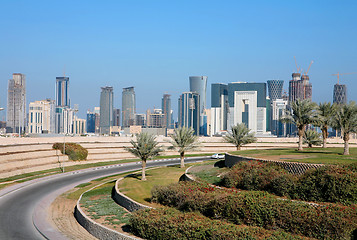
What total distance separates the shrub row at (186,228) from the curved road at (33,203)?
7.18 meters

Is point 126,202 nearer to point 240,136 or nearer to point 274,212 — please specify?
point 274,212

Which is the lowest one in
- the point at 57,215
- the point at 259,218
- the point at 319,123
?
the point at 57,215

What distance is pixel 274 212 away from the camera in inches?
862

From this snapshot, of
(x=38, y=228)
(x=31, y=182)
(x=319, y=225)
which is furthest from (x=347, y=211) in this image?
(x=31, y=182)

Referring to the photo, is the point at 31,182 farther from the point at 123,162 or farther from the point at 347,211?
the point at 347,211

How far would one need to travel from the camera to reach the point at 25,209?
36469mm

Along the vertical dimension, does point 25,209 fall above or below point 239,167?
below

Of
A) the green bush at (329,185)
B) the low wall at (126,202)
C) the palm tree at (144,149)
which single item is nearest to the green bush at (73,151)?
the palm tree at (144,149)

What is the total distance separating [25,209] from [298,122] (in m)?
31.7

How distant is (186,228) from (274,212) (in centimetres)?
504

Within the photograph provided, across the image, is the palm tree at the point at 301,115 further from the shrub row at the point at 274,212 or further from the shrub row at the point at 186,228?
the shrub row at the point at 186,228

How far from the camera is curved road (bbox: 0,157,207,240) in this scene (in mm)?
28752

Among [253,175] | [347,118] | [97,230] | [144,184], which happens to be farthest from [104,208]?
[347,118]

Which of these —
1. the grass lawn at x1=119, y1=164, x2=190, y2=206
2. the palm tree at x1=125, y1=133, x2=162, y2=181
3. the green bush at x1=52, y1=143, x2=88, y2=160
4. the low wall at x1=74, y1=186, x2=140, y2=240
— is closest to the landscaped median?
the low wall at x1=74, y1=186, x2=140, y2=240
